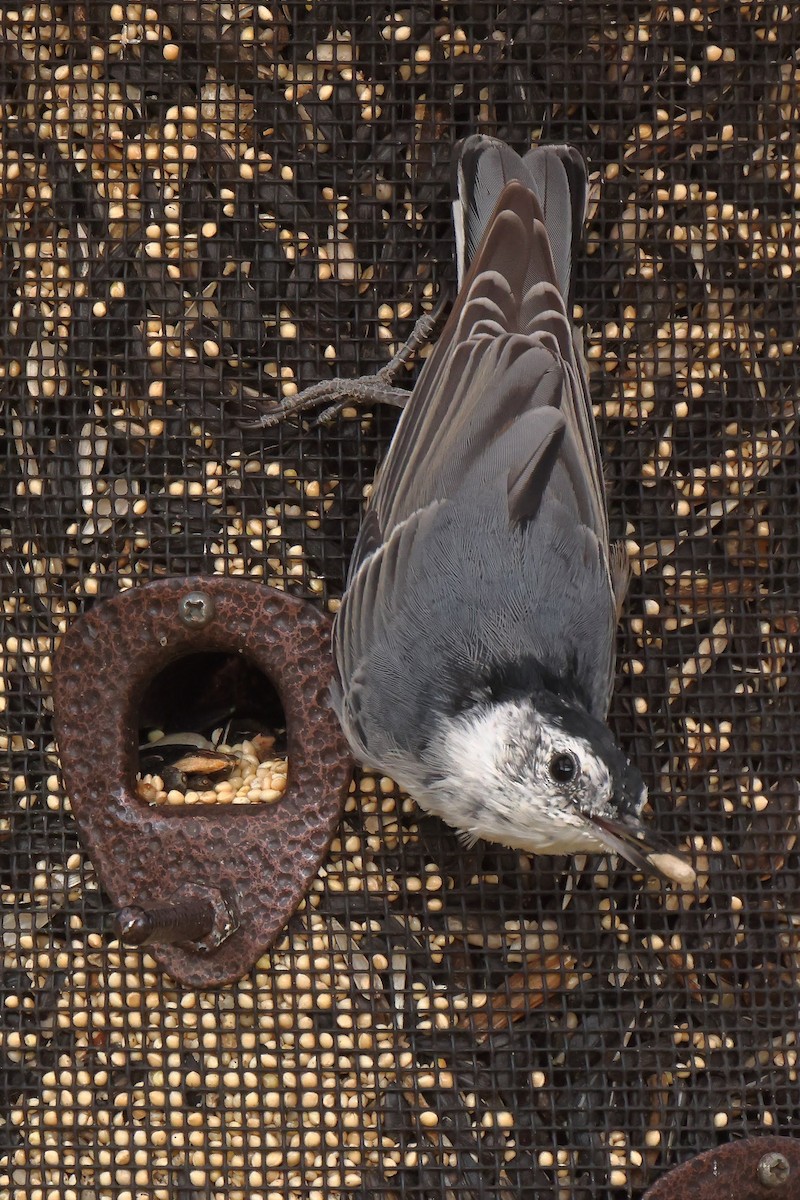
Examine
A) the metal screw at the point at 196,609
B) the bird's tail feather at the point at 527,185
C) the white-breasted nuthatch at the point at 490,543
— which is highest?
the bird's tail feather at the point at 527,185

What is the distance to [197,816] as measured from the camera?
9.00 feet

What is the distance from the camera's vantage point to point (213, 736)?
2996mm

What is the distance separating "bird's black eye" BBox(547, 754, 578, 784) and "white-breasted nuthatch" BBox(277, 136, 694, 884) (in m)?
0.07

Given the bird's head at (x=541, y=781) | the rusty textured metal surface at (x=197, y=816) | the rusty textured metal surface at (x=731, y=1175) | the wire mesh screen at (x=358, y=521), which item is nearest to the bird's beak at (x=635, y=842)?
the bird's head at (x=541, y=781)

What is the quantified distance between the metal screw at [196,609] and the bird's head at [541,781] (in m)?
0.58

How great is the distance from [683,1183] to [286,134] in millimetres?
2313

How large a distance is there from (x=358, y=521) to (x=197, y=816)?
0.70 meters

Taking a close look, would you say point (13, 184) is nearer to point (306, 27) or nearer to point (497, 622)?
point (306, 27)

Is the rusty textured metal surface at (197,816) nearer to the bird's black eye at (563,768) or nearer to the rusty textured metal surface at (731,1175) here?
the bird's black eye at (563,768)

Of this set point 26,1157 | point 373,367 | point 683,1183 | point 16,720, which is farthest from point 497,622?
point 26,1157

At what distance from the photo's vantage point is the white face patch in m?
2.21

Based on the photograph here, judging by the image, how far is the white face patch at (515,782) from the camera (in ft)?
7.24

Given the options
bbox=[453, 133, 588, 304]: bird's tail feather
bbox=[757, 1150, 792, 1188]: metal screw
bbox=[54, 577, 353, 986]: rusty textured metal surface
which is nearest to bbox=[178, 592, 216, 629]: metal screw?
bbox=[54, 577, 353, 986]: rusty textured metal surface

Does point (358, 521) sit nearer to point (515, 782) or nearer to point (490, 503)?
point (490, 503)
